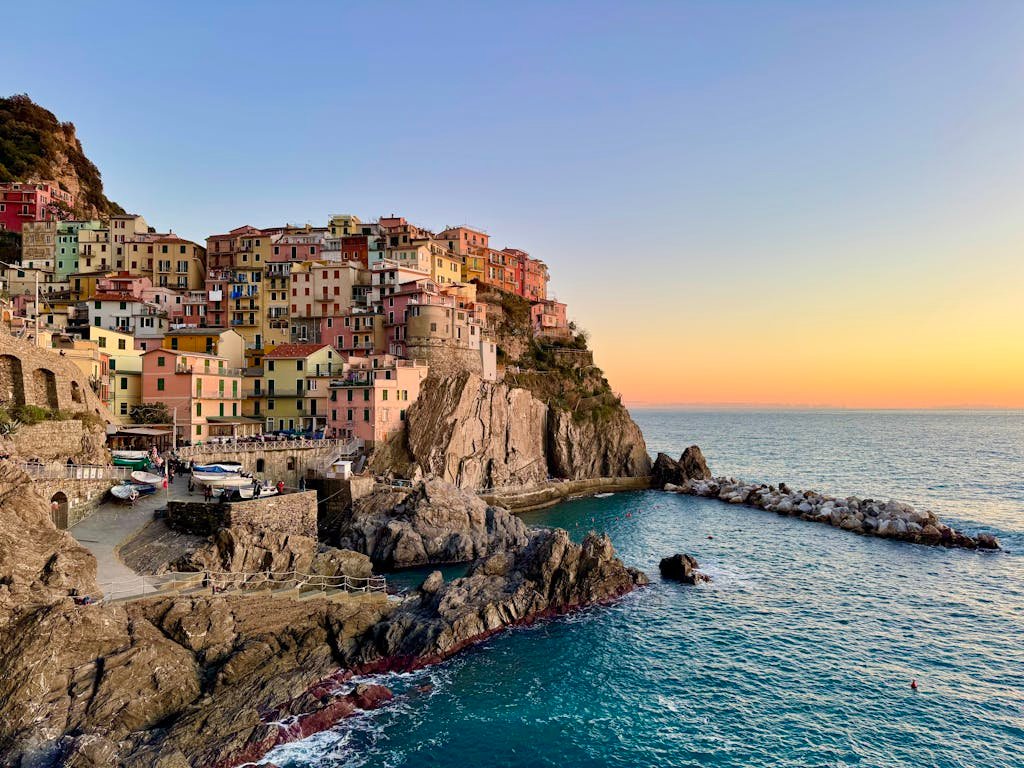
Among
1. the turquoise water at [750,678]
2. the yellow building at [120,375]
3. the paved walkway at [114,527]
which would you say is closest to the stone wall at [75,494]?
the paved walkway at [114,527]

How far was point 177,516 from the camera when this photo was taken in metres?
33.8

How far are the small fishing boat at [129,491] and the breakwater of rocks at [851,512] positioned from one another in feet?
180

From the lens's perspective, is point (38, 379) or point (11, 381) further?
point (38, 379)

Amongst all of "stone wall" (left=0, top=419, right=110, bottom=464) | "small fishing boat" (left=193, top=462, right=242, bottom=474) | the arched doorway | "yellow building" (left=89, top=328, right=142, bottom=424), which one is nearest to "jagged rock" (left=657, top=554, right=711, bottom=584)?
"small fishing boat" (left=193, top=462, right=242, bottom=474)

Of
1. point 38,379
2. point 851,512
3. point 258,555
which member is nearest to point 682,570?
point 258,555

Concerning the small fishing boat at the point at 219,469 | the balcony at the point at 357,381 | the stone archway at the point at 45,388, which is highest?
the balcony at the point at 357,381

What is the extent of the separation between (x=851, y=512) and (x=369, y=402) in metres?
45.8

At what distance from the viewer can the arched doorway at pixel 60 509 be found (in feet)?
101

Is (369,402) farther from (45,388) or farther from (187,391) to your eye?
(45,388)

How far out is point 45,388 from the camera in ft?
130

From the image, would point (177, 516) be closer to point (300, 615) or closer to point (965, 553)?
point (300, 615)

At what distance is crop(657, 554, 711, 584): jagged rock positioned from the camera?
40562 mm

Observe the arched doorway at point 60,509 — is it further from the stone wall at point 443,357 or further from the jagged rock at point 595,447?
the jagged rock at point 595,447

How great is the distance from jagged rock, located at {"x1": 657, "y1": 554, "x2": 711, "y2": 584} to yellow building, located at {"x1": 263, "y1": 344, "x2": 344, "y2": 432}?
116 ft
